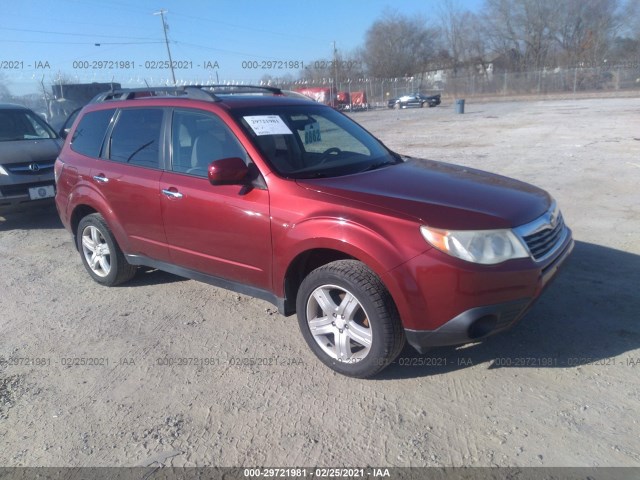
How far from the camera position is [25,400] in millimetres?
3373

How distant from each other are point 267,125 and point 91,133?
221 centimetres

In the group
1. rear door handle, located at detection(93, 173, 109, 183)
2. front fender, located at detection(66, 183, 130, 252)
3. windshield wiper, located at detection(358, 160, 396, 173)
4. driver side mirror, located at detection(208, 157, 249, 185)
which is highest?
driver side mirror, located at detection(208, 157, 249, 185)

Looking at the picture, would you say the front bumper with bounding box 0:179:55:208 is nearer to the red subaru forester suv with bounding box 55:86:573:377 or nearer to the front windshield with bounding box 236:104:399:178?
the red subaru forester suv with bounding box 55:86:573:377

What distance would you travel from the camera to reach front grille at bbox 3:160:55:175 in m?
7.41

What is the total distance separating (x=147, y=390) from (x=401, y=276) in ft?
5.99

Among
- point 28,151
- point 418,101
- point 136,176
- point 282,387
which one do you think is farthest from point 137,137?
point 418,101

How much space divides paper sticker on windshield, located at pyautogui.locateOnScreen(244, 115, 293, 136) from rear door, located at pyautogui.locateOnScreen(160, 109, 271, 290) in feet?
0.60

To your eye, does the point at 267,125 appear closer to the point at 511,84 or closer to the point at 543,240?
the point at 543,240

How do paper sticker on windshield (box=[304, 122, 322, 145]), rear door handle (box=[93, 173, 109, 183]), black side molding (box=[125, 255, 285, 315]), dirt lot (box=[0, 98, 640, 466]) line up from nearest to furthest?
dirt lot (box=[0, 98, 640, 466]) → black side molding (box=[125, 255, 285, 315]) → paper sticker on windshield (box=[304, 122, 322, 145]) → rear door handle (box=[93, 173, 109, 183])

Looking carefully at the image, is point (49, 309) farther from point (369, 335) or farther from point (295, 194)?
point (369, 335)

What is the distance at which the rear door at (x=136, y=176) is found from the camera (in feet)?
14.4

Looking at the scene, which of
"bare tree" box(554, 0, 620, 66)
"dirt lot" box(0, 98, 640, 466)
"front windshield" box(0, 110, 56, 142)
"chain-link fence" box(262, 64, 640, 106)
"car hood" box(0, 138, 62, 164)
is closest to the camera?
"dirt lot" box(0, 98, 640, 466)

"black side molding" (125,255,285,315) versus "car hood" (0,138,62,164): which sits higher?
"car hood" (0,138,62,164)

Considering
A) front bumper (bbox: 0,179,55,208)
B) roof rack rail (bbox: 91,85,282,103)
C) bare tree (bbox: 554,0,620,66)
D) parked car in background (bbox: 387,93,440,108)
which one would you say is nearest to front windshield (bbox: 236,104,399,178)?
roof rack rail (bbox: 91,85,282,103)
